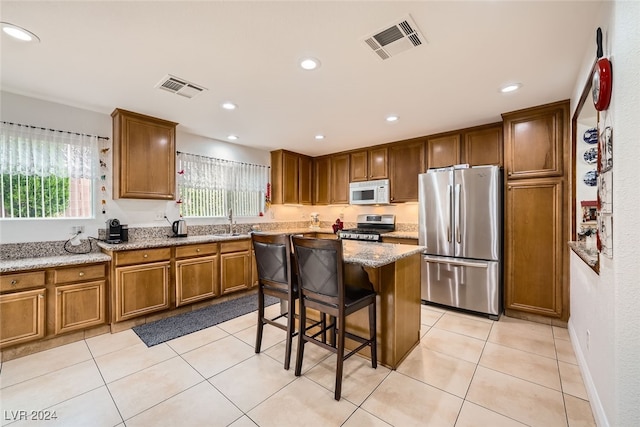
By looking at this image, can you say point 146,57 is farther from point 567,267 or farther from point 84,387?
point 567,267

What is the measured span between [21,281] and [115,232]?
2.94ft

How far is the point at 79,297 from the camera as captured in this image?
267cm

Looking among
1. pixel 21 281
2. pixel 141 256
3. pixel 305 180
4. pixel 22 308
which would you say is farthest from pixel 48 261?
pixel 305 180

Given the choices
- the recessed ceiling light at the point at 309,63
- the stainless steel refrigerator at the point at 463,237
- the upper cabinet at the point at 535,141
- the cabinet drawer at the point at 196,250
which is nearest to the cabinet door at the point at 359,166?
the stainless steel refrigerator at the point at 463,237

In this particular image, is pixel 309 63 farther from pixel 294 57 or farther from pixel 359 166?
pixel 359 166

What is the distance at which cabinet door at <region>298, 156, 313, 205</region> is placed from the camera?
5.36m

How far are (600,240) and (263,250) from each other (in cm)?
222

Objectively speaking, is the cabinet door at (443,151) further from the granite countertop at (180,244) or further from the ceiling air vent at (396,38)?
the ceiling air vent at (396,38)

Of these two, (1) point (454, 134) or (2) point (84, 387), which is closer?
(2) point (84, 387)

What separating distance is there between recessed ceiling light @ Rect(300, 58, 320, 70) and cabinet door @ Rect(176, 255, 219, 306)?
2.66 m

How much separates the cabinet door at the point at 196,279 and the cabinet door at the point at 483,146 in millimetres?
3769

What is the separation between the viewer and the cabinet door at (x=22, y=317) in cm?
229

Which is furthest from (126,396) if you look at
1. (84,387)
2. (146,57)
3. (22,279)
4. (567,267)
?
(567,267)

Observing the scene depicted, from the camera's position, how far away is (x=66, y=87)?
258cm
